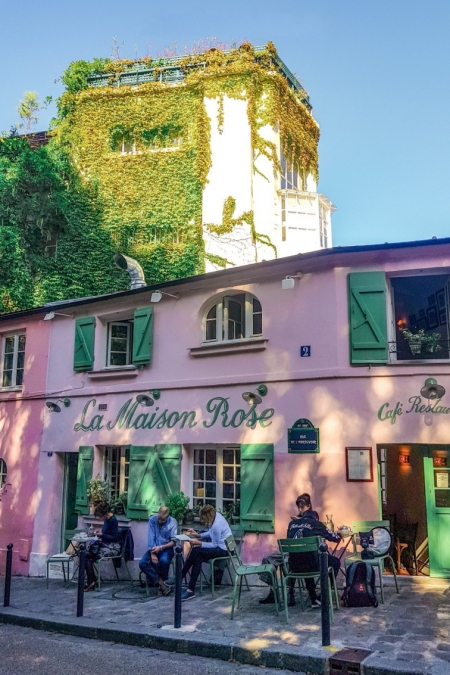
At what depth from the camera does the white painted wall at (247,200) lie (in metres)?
21.4

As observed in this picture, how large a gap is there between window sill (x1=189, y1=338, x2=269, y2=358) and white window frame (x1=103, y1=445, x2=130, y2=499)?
2.50 m

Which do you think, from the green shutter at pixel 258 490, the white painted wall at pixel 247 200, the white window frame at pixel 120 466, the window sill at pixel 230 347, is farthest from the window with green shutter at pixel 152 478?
the white painted wall at pixel 247 200

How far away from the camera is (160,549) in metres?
9.60

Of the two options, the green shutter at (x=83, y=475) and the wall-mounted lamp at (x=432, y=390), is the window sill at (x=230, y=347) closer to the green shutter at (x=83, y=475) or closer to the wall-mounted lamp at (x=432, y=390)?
the wall-mounted lamp at (x=432, y=390)

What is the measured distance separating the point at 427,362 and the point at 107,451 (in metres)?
6.46

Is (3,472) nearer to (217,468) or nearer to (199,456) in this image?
(199,456)

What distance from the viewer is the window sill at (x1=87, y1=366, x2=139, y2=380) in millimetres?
12142

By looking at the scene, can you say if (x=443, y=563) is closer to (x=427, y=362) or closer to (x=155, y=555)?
(x=427, y=362)

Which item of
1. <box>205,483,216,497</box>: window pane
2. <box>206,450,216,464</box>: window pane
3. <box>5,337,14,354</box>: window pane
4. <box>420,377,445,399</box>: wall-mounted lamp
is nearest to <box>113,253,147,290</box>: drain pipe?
<box>5,337,14,354</box>: window pane

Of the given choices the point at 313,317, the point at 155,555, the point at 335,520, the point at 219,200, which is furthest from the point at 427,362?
the point at 219,200

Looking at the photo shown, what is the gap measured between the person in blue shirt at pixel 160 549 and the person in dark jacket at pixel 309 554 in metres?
2.23

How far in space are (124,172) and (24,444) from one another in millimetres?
12740

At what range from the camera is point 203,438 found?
10922 mm

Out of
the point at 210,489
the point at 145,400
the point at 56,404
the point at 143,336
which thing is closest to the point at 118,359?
the point at 143,336
